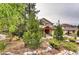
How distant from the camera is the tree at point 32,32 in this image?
2303mm

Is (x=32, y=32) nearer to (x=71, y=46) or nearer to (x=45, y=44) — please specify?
(x=45, y=44)

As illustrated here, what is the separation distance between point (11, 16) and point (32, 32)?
271 mm

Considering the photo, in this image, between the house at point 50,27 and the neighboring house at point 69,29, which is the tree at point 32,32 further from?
the neighboring house at point 69,29

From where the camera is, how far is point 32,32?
2312 millimetres

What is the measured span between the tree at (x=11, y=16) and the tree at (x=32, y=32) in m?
0.08

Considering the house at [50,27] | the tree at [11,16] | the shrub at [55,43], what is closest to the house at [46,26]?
the house at [50,27]

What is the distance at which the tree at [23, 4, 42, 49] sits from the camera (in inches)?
90.7

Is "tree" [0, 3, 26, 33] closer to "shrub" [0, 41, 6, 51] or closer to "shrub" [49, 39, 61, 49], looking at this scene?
"shrub" [0, 41, 6, 51]

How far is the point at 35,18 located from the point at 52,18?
175 millimetres

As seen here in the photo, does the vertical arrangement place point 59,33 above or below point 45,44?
above

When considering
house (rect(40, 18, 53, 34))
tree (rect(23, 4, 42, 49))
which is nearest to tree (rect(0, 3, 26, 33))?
tree (rect(23, 4, 42, 49))

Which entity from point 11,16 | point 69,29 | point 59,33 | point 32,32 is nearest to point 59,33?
point 59,33
